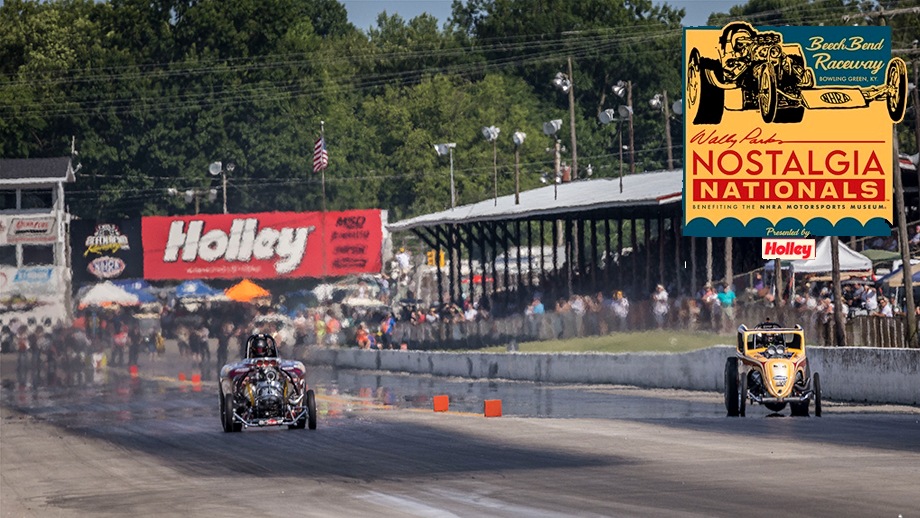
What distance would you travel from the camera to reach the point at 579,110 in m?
127

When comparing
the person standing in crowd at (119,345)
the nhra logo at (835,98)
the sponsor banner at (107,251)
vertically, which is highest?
the sponsor banner at (107,251)

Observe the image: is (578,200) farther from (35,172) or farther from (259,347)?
(35,172)

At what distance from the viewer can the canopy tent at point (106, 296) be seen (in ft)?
216

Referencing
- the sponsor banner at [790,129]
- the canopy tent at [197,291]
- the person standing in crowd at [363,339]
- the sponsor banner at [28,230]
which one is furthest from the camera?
the sponsor banner at [28,230]

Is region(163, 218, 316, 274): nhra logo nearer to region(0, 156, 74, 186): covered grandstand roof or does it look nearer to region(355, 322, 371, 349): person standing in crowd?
region(0, 156, 74, 186): covered grandstand roof

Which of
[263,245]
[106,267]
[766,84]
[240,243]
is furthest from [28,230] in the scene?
[766,84]

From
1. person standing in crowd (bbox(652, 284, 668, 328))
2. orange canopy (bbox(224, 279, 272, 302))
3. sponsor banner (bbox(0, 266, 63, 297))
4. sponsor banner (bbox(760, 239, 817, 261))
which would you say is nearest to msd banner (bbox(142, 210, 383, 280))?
sponsor banner (bbox(0, 266, 63, 297))

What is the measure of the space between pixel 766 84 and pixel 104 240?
185 feet

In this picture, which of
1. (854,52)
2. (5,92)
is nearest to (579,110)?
(5,92)

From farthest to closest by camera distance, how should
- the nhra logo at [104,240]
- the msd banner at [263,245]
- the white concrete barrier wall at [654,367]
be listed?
1. the nhra logo at [104,240]
2. the msd banner at [263,245]
3. the white concrete barrier wall at [654,367]

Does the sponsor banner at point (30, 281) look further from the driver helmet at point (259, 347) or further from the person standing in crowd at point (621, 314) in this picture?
the driver helmet at point (259, 347)

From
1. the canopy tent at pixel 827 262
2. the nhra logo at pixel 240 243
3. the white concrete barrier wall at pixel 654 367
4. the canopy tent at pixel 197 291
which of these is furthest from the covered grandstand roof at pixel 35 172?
the canopy tent at pixel 827 262

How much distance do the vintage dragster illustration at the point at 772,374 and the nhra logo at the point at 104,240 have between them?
6004 centimetres

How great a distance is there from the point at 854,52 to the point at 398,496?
1949 centimetres
